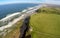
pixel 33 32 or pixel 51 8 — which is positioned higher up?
pixel 51 8

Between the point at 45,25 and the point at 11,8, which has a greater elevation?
the point at 11,8

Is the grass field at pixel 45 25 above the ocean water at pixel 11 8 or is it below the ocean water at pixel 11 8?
below

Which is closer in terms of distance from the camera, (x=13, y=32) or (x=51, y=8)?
(x=13, y=32)

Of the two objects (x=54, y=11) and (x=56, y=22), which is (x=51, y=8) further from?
(x=56, y=22)

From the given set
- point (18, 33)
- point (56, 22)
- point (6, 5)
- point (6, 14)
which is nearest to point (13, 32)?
point (18, 33)

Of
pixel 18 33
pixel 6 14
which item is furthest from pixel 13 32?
pixel 6 14

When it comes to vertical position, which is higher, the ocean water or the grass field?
the ocean water

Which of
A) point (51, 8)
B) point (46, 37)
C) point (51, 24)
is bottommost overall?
point (46, 37)

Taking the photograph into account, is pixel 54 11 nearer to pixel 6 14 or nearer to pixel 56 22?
pixel 56 22
